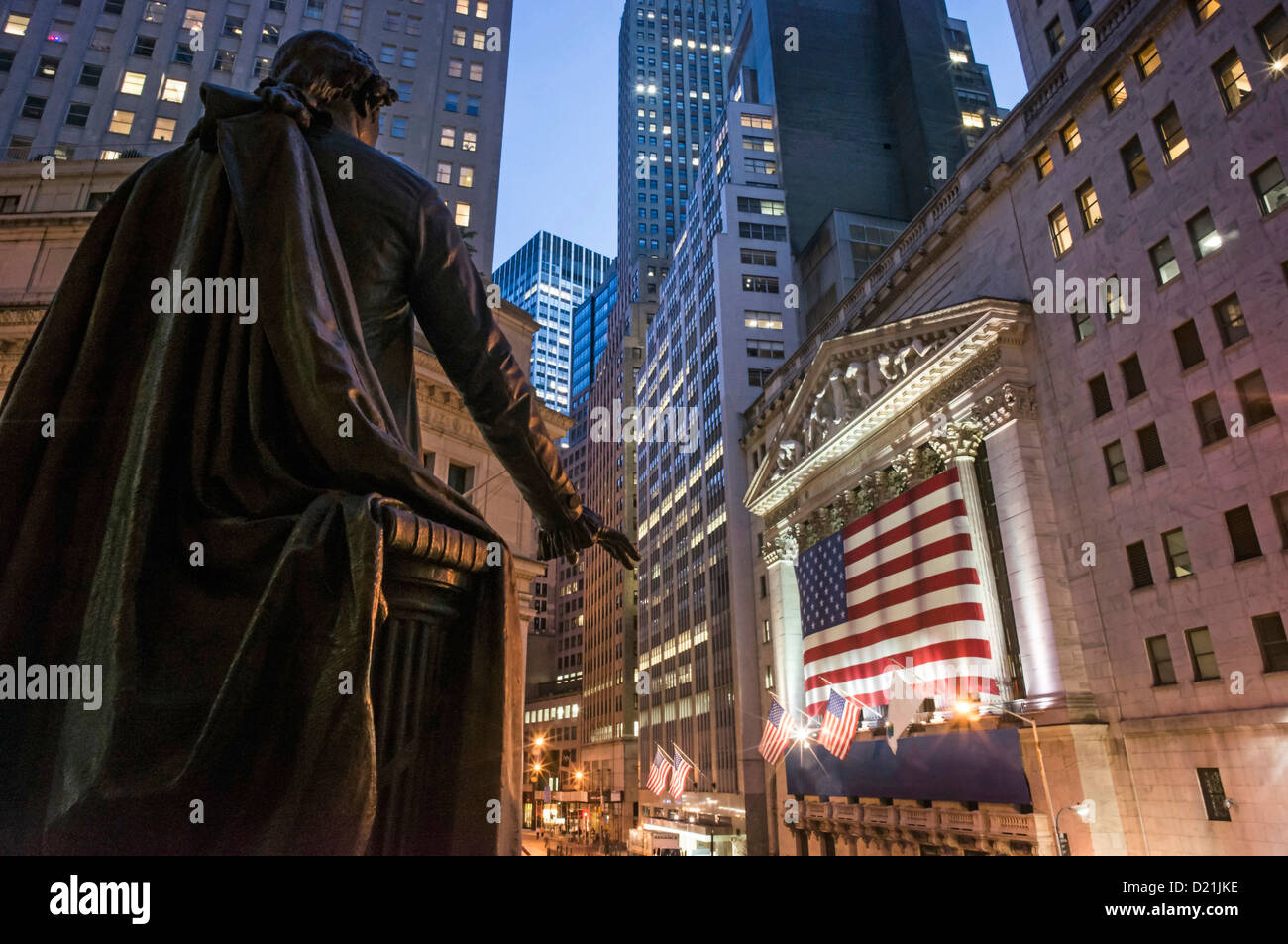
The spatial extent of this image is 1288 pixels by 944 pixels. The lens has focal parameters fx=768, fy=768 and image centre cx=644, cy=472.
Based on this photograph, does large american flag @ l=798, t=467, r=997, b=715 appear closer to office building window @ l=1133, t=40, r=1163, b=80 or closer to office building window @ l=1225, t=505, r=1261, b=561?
office building window @ l=1225, t=505, r=1261, b=561

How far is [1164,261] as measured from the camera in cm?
2892

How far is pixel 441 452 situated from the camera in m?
33.6

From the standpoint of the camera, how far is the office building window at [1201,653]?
2603 cm

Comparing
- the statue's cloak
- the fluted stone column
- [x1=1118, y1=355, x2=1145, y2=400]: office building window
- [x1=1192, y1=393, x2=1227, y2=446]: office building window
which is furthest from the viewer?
the fluted stone column

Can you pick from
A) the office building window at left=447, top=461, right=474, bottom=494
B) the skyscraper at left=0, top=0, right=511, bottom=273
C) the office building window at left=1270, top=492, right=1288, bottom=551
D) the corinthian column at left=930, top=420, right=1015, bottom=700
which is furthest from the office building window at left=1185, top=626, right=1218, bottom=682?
the skyscraper at left=0, top=0, right=511, bottom=273

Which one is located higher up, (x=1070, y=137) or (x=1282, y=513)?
(x=1070, y=137)

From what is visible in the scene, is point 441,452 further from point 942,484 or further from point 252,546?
point 252,546

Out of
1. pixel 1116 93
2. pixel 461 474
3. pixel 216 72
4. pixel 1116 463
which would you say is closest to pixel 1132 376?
pixel 1116 463

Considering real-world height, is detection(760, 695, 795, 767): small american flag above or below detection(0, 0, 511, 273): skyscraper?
below

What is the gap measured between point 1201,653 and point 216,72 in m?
60.7

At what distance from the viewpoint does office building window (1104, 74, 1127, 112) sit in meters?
32.0

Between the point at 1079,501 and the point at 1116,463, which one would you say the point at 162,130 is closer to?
the point at 1079,501

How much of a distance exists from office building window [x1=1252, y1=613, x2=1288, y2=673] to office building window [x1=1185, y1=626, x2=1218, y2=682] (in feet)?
5.63
